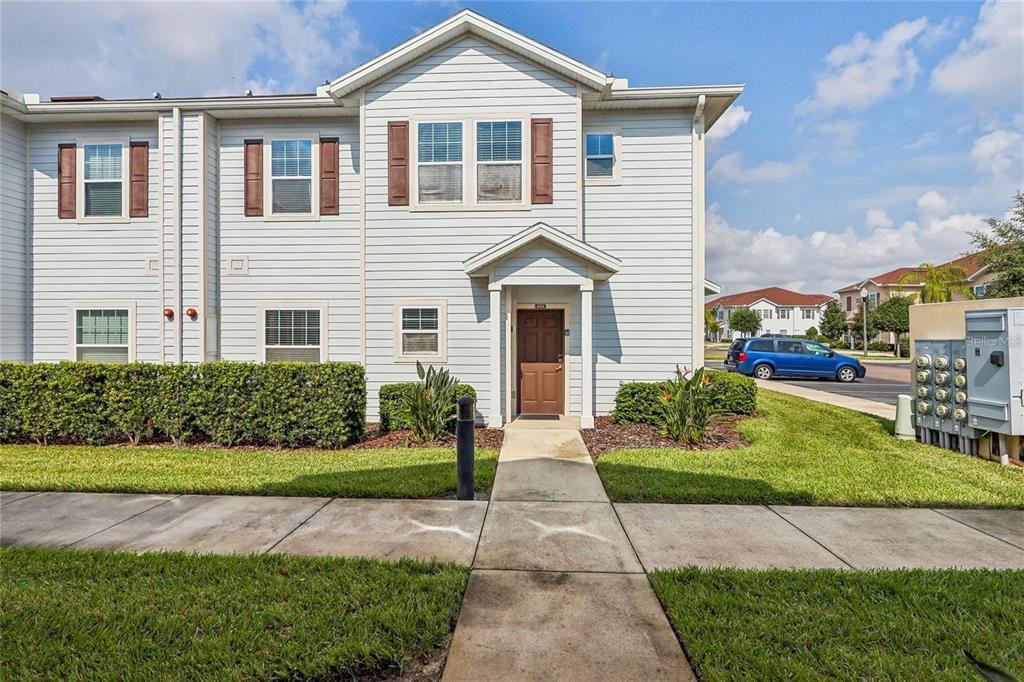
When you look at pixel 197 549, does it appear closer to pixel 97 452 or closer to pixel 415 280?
pixel 97 452

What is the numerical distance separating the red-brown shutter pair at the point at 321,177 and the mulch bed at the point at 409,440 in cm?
491

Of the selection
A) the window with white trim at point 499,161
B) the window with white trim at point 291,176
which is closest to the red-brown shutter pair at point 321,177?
the window with white trim at point 291,176

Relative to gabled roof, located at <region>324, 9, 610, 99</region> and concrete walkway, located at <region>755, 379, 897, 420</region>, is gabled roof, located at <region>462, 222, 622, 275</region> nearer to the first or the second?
gabled roof, located at <region>324, 9, 610, 99</region>

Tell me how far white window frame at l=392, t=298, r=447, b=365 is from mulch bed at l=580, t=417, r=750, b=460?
3276mm

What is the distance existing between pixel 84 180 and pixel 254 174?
3.81 metres

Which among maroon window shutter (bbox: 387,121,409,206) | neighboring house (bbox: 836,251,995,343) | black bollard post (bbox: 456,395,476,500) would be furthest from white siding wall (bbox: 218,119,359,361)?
neighboring house (bbox: 836,251,995,343)

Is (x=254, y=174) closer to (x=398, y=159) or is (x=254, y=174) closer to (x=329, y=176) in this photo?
(x=329, y=176)

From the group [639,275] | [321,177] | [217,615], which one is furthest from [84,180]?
[639,275]

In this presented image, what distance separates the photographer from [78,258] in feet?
34.5

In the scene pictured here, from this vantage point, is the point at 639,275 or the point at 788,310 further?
the point at 788,310

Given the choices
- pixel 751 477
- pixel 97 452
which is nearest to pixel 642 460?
pixel 751 477

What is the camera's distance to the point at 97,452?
24.5 feet

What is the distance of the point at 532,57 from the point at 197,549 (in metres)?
9.65

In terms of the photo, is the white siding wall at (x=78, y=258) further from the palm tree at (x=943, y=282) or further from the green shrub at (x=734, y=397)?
the palm tree at (x=943, y=282)
